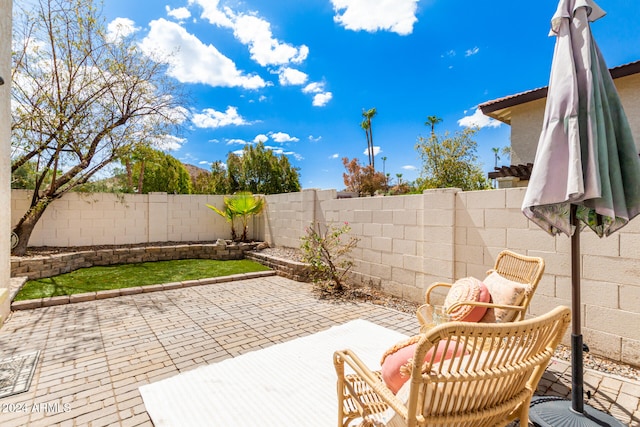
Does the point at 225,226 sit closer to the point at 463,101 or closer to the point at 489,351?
the point at 489,351

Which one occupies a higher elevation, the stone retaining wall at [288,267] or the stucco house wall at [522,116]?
the stucco house wall at [522,116]

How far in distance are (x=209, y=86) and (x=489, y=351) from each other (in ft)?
43.3

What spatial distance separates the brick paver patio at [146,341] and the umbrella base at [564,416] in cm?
28

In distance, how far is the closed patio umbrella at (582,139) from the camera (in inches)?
70.2

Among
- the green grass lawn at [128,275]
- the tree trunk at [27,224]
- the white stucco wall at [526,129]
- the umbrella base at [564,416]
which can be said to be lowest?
the umbrella base at [564,416]

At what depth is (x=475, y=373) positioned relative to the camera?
1.24 meters

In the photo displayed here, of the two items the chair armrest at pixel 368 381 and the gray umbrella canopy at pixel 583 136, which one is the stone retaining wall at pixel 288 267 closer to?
the chair armrest at pixel 368 381

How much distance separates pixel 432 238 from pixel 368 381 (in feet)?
11.4

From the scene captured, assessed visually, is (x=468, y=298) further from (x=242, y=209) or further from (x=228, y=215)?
(x=228, y=215)

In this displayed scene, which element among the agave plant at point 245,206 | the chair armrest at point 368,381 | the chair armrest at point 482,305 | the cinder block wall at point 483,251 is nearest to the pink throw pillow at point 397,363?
the chair armrest at point 368,381

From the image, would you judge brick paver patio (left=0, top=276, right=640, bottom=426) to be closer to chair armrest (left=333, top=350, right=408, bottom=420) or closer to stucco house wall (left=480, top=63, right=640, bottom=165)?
chair armrest (left=333, top=350, right=408, bottom=420)

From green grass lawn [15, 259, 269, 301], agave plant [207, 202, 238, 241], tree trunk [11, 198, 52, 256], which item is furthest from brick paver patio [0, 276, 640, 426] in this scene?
agave plant [207, 202, 238, 241]

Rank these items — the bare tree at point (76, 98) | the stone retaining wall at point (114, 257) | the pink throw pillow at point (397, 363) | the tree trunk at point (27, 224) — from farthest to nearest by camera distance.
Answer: the tree trunk at point (27, 224), the bare tree at point (76, 98), the stone retaining wall at point (114, 257), the pink throw pillow at point (397, 363)

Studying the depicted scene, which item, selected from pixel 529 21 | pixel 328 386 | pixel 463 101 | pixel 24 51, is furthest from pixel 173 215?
pixel 463 101
